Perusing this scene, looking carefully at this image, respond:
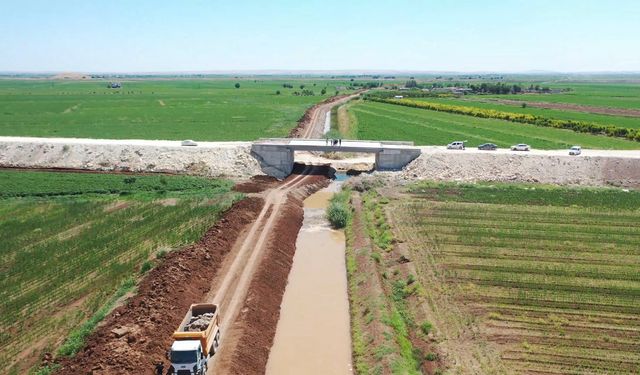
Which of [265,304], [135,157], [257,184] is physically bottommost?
[265,304]

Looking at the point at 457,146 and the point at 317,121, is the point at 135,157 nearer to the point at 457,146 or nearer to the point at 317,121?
the point at 457,146

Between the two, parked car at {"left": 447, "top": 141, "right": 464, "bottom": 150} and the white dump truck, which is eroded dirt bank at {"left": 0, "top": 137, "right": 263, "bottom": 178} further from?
the white dump truck

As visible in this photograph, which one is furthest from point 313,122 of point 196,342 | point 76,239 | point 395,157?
point 196,342

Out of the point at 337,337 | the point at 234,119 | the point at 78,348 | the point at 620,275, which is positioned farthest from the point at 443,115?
the point at 78,348

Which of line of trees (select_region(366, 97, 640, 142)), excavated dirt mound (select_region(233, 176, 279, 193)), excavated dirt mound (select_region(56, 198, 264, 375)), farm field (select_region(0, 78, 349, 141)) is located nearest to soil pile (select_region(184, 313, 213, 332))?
excavated dirt mound (select_region(56, 198, 264, 375))

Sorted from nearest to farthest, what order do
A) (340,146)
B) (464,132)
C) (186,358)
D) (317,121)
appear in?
1. (186,358)
2. (340,146)
3. (464,132)
4. (317,121)
